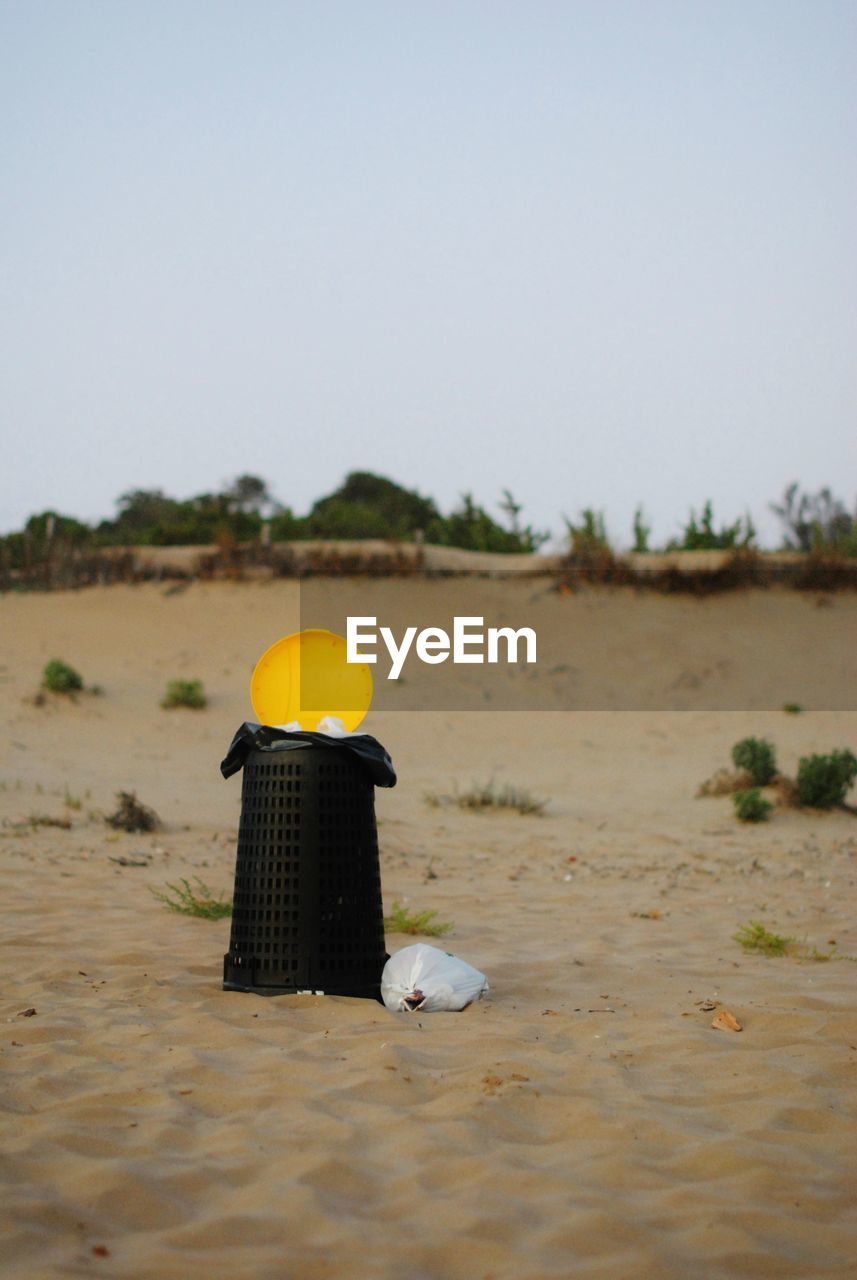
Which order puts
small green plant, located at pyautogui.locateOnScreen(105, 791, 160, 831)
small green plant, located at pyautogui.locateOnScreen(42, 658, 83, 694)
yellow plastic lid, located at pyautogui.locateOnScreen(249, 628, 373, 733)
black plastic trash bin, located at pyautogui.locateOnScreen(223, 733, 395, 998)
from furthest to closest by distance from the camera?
small green plant, located at pyautogui.locateOnScreen(42, 658, 83, 694) < small green plant, located at pyautogui.locateOnScreen(105, 791, 160, 831) < yellow plastic lid, located at pyautogui.locateOnScreen(249, 628, 373, 733) < black plastic trash bin, located at pyautogui.locateOnScreen(223, 733, 395, 998)

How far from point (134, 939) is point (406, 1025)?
1.60 metres

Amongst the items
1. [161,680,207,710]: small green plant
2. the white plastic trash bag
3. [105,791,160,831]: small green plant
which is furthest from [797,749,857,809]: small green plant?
[161,680,207,710]: small green plant

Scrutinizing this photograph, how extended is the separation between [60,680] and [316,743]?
11285 millimetres

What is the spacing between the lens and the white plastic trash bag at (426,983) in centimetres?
385

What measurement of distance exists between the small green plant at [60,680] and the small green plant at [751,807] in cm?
846

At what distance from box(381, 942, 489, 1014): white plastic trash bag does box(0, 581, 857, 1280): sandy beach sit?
8 cm

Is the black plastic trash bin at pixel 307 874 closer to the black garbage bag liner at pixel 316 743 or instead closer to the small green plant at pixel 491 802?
the black garbage bag liner at pixel 316 743

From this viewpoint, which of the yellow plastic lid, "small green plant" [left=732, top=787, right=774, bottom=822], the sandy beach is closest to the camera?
the sandy beach

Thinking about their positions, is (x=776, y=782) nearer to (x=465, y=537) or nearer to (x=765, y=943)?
(x=765, y=943)

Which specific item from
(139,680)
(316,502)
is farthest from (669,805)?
(316,502)

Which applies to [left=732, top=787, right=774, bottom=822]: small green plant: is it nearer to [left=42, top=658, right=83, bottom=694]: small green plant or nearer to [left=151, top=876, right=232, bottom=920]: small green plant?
[left=151, top=876, right=232, bottom=920]: small green plant

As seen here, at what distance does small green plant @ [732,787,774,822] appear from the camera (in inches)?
359

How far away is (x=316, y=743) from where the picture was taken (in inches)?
150

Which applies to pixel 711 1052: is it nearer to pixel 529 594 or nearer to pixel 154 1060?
pixel 154 1060
